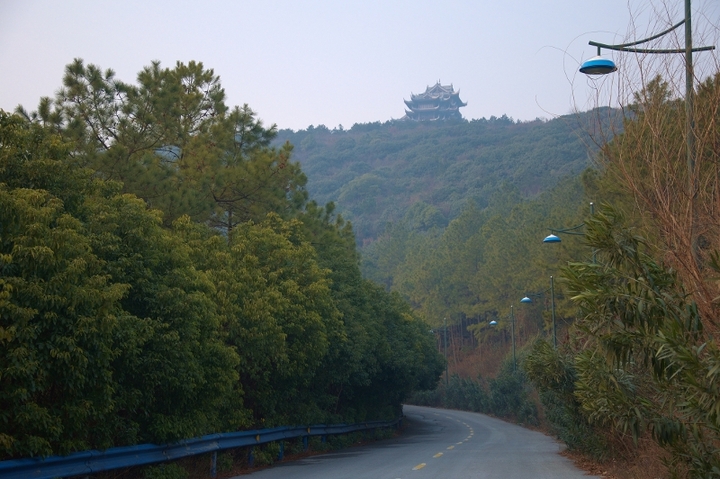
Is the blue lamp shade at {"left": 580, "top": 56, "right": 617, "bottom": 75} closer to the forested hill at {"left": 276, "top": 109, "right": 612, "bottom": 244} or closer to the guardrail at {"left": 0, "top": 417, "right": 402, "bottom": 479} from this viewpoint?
the guardrail at {"left": 0, "top": 417, "right": 402, "bottom": 479}

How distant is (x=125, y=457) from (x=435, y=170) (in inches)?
6248

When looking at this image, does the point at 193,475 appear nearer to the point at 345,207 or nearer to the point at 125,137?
the point at 125,137

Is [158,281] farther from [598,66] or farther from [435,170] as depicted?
[435,170]

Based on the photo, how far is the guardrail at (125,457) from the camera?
31.7 ft

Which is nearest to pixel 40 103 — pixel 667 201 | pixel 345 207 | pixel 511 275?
pixel 667 201

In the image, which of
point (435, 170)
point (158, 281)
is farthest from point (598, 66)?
point (435, 170)

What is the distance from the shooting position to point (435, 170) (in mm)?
168375

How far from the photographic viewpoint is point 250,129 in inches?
1225

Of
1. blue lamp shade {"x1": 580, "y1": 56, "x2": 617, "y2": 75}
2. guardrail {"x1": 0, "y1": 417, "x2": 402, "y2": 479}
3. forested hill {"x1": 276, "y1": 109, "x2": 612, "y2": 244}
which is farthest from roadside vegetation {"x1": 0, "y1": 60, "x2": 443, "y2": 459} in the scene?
forested hill {"x1": 276, "y1": 109, "x2": 612, "y2": 244}

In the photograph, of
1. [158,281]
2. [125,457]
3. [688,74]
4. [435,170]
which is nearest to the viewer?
[688,74]

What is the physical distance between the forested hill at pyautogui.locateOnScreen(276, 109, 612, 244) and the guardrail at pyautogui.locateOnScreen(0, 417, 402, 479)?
4099 inches

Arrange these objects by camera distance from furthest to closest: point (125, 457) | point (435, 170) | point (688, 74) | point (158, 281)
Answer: point (435, 170) < point (158, 281) < point (125, 457) < point (688, 74)

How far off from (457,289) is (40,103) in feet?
228

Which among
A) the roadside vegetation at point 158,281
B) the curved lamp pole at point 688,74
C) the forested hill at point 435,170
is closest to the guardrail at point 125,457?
the roadside vegetation at point 158,281
